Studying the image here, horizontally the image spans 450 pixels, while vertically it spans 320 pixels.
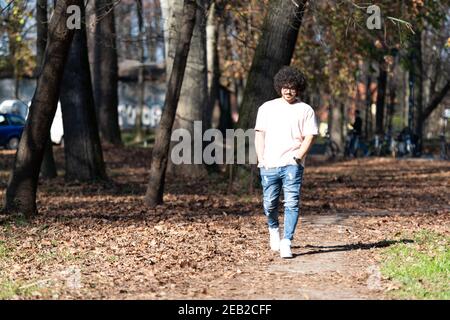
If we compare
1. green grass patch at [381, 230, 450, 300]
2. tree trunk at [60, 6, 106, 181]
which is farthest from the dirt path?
tree trunk at [60, 6, 106, 181]

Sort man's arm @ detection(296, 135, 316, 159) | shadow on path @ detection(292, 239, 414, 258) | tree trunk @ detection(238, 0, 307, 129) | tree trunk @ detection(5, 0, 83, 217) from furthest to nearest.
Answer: tree trunk @ detection(238, 0, 307, 129), tree trunk @ detection(5, 0, 83, 217), shadow on path @ detection(292, 239, 414, 258), man's arm @ detection(296, 135, 316, 159)

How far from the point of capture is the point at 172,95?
16.7m

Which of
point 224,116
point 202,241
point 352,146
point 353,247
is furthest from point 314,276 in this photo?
point 224,116

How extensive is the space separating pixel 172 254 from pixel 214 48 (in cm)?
2621

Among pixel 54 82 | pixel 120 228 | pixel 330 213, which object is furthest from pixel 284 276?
pixel 330 213

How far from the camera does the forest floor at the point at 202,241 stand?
9617 millimetres

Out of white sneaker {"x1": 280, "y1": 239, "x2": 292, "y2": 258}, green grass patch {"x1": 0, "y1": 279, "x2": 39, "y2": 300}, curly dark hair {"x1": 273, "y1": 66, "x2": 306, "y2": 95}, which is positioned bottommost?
green grass patch {"x1": 0, "y1": 279, "x2": 39, "y2": 300}

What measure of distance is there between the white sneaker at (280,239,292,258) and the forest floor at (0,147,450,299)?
105 mm

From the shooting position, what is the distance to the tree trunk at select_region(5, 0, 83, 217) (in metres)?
15.0

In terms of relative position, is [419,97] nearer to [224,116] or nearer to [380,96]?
[380,96]

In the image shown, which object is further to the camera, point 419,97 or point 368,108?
point 368,108

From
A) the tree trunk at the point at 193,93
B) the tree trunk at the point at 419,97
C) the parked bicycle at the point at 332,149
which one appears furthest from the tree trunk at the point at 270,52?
the tree trunk at the point at 419,97

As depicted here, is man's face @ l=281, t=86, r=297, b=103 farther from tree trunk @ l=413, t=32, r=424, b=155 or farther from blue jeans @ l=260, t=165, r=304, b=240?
tree trunk @ l=413, t=32, r=424, b=155

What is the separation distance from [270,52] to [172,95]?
495cm
